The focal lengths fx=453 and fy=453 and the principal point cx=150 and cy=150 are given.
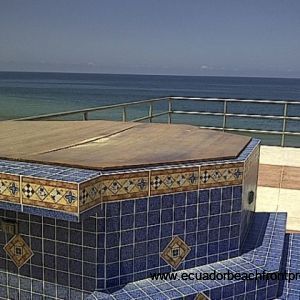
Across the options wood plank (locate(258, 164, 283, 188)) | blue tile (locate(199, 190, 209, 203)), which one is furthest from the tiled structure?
wood plank (locate(258, 164, 283, 188))

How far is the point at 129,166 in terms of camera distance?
238cm

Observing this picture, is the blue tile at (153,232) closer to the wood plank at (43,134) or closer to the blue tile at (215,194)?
the blue tile at (215,194)

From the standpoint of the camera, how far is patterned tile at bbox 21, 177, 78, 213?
2.05m

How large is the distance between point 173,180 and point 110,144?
725mm

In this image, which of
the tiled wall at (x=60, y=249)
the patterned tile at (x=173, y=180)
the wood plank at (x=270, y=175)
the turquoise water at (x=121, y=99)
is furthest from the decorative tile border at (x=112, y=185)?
the turquoise water at (x=121, y=99)

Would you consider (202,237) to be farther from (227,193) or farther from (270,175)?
(270,175)

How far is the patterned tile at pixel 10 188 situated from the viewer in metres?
2.18

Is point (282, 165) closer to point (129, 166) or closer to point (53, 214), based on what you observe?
point (129, 166)

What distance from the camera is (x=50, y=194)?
210cm

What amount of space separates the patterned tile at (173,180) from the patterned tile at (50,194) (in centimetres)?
51

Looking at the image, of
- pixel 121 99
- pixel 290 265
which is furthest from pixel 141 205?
pixel 121 99

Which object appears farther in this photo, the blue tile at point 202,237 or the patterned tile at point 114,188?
the blue tile at point 202,237

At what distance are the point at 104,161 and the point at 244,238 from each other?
3.77 feet

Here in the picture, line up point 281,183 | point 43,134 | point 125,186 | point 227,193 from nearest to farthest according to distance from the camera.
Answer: point 125,186, point 227,193, point 43,134, point 281,183
